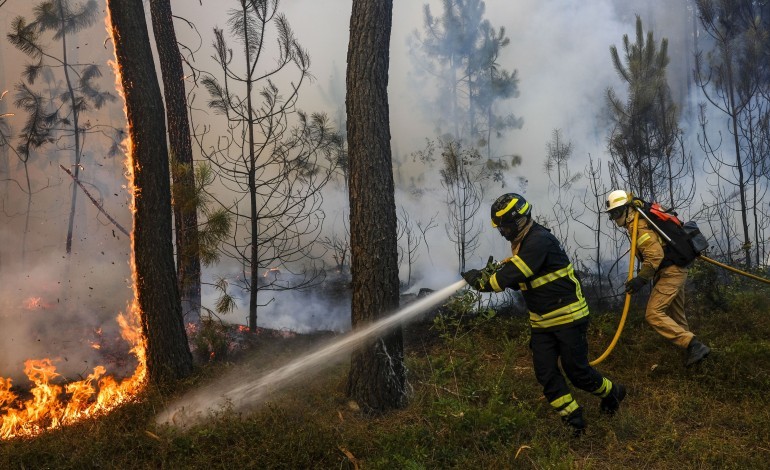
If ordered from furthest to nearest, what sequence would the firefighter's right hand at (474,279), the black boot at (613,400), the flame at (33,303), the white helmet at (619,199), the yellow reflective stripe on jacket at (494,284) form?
1. the flame at (33,303)
2. the white helmet at (619,199)
3. the black boot at (613,400)
4. the firefighter's right hand at (474,279)
5. the yellow reflective stripe on jacket at (494,284)

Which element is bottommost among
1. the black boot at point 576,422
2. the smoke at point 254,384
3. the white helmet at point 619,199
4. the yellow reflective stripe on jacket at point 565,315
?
the black boot at point 576,422

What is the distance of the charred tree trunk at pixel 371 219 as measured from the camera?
5.24 m

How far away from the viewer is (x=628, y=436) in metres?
4.66

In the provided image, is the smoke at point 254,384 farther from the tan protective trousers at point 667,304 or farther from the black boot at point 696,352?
the black boot at point 696,352

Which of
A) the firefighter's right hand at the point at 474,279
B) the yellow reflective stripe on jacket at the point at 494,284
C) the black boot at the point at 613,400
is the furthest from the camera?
the black boot at the point at 613,400

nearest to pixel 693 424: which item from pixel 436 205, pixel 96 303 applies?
pixel 436 205

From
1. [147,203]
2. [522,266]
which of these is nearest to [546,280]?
[522,266]

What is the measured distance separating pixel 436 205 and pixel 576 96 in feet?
22.6

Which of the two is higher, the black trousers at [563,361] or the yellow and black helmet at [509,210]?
the yellow and black helmet at [509,210]

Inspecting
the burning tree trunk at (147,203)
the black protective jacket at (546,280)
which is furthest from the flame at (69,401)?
the black protective jacket at (546,280)

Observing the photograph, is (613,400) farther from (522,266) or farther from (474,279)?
(474,279)

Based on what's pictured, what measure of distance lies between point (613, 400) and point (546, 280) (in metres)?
1.36

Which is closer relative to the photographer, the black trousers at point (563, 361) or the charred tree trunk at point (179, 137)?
the black trousers at point (563, 361)

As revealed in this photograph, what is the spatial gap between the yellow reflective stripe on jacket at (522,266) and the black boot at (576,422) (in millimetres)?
1258
